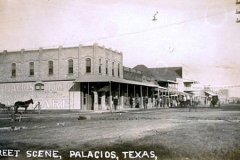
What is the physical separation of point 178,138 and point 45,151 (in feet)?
8.43

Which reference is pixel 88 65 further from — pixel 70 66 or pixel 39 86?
pixel 39 86

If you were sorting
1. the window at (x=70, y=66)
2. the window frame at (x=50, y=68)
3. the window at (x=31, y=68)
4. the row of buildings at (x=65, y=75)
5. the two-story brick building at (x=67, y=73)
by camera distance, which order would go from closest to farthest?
the row of buildings at (x=65, y=75), the two-story brick building at (x=67, y=73), the window at (x=31, y=68), the window frame at (x=50, y=68), the window at (x=70, y=66)

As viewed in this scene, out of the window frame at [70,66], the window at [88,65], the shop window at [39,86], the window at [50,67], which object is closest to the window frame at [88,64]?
the window at [88,65]

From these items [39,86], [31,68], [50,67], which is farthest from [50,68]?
[39,86]

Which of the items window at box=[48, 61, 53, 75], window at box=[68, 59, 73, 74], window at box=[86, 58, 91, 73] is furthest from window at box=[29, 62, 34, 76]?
window at box=[86, 58, 91, 73]

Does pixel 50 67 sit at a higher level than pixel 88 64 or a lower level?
lower

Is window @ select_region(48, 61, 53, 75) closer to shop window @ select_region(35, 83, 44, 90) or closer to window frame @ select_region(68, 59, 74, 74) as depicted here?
window frame @ select_region(68, 59, 74, 74)

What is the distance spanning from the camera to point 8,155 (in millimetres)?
6156

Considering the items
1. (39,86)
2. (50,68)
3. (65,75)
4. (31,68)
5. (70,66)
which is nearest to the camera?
(39,86)

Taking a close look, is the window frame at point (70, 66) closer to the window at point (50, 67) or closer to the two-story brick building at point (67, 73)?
the two-story brick building at point (67, 73)

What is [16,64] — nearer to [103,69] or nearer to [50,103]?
[50,103]

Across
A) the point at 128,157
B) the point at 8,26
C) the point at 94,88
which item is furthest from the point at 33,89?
the point at 128,157

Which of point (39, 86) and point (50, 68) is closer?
point (39, 86)

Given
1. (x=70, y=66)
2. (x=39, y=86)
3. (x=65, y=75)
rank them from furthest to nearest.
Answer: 1. (x=70, y=66)
2. (x=65, y=75)
3. (x=39, y=86)
